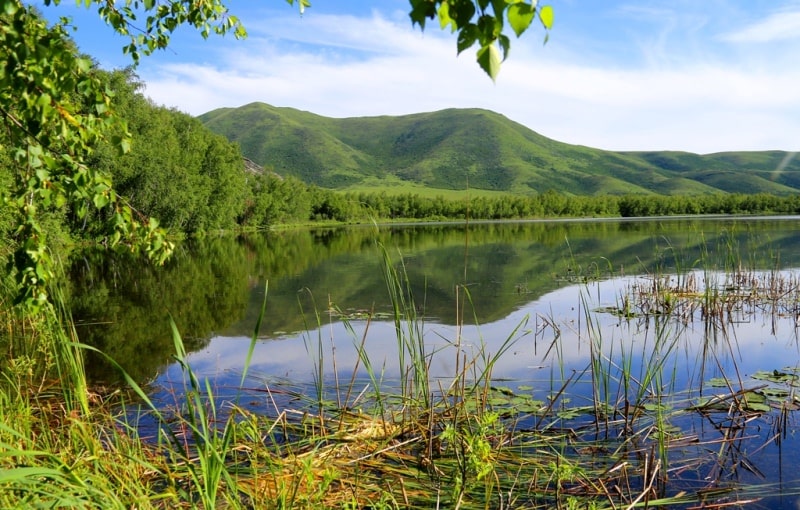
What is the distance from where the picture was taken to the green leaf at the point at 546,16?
1.99 m

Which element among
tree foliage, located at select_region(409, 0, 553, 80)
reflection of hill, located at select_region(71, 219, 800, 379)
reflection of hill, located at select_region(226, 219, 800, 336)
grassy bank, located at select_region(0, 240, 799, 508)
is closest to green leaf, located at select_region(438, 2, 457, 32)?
tree foliage, located at select_region(409, 0, 553, 80)

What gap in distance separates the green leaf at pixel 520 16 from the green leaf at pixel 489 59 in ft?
0.34

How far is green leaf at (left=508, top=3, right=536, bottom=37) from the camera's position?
197 centimetres

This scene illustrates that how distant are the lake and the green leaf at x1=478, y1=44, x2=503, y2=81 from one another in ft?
10.6

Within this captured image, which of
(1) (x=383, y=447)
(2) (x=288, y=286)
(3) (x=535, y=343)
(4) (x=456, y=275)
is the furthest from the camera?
(4) (x=456, y=275)

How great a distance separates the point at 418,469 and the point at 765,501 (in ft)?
10.7

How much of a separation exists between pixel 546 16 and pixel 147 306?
1753 cm

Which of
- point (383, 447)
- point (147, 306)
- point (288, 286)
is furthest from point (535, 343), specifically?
point (288, 286)

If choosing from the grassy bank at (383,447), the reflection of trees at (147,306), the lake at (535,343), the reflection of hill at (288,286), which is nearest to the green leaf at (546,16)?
the grassy bank at (383,447)

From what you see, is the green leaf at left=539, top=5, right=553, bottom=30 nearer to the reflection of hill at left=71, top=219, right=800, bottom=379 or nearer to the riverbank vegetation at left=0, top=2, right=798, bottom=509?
the riverbank vegetation at left=0, top=2, right=798, bottom=509

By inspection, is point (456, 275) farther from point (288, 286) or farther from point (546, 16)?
point (546, 16)

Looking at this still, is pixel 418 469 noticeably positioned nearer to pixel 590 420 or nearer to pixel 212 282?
pixel 590 420

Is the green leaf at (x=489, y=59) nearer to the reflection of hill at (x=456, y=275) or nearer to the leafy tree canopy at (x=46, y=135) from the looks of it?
the leafy tree canopy at (x=46, y=135)

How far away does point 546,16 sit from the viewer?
2012 mm
